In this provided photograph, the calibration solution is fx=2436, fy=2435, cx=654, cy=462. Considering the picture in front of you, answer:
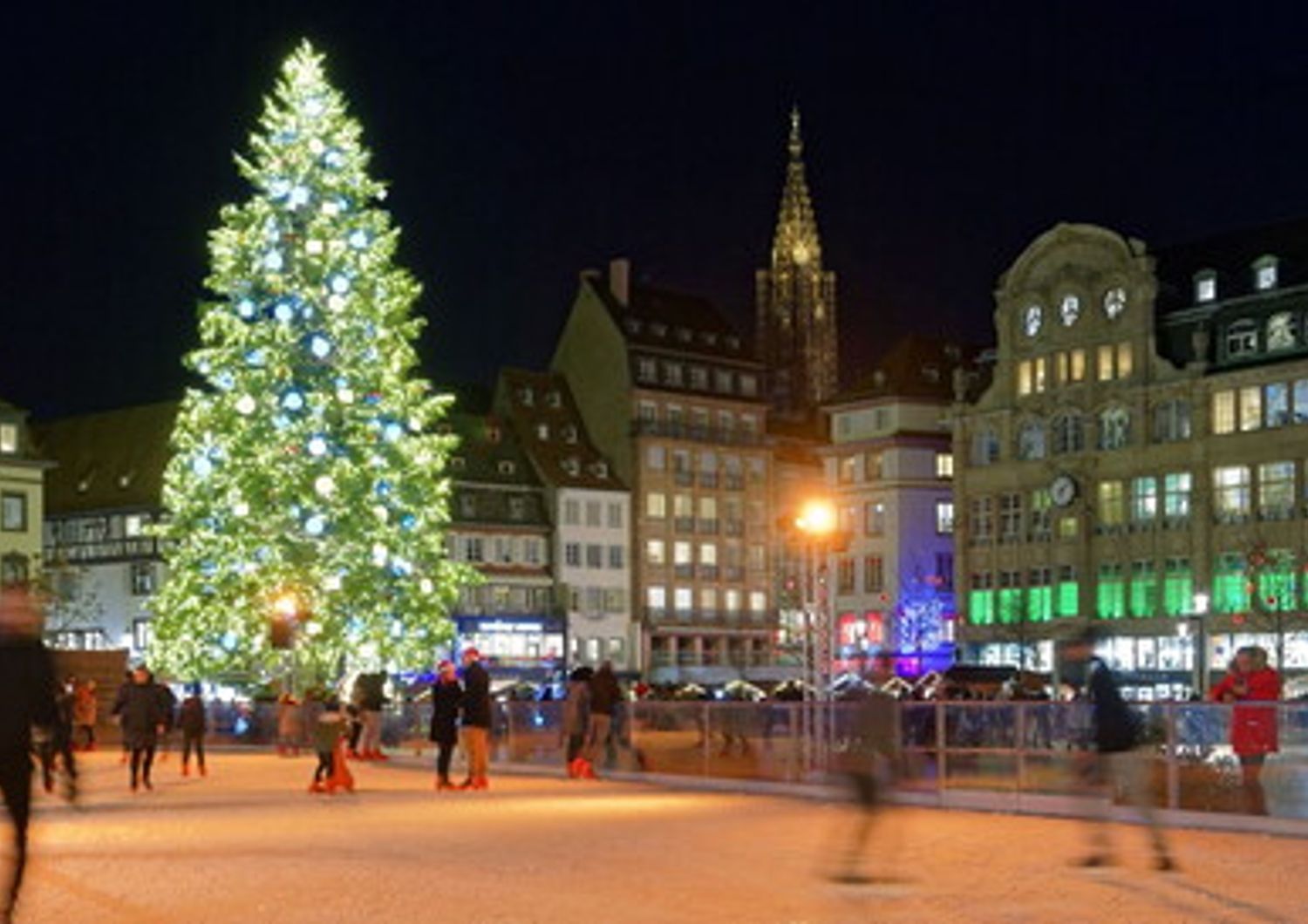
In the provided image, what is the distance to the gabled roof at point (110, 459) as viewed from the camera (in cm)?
10656

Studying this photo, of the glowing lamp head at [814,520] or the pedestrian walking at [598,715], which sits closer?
the glowing lamp head at [814,520]

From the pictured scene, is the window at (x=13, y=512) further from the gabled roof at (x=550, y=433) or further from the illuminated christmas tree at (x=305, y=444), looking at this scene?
the illuminated christmas tree at (x=305, y=444)

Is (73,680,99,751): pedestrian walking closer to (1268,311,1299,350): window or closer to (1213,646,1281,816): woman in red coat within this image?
(1213,646,1281,816): woman in red coat

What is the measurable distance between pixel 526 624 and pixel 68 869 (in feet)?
313

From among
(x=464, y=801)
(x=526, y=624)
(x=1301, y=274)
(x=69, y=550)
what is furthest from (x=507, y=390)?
(x=464, y=801)

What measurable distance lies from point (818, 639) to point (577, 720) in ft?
14.2

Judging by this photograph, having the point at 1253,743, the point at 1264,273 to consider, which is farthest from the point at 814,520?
the point at 1264,273

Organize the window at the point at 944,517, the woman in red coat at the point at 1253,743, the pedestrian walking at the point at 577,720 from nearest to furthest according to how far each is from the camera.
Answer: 1. the woman in red coat at the point at 1253,743
2. the pedestrian walking at the point at 577,720
3. the window at the point at 944,517

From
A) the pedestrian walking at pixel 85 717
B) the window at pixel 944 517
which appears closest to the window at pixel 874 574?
the window at pixel 944 517

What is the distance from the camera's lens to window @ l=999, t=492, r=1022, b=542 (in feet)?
341

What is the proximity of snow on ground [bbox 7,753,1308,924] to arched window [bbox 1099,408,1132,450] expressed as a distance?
70058 millimetres

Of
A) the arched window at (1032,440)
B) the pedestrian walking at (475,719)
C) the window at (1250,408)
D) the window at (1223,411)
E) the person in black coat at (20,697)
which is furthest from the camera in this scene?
Answer: the arched window at (1032,440)

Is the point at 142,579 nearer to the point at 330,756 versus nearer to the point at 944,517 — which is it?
the point at 944,517

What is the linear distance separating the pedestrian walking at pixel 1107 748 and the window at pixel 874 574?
9530 cm
